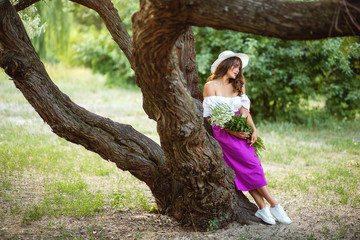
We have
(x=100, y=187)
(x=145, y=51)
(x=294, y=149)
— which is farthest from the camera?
(x=294, y=149)

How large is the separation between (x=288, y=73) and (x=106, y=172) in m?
6.75

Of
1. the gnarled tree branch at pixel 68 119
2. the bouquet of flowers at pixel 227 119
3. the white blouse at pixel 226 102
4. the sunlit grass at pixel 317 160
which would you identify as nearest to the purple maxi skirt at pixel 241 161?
the bouquet of flowers at pixel 227 119

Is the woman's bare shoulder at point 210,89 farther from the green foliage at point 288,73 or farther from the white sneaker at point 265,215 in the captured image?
the green foliage at point 288,73

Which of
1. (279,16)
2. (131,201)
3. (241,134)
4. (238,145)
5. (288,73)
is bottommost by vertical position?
(131,201)

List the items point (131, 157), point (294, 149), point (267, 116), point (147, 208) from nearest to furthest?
point (131, 157) → point (147, 208) → point (294, 149) → point (267, 116)

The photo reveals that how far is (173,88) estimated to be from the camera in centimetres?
326

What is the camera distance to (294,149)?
26.7ft

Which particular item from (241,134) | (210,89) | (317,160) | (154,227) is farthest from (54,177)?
(317,160)

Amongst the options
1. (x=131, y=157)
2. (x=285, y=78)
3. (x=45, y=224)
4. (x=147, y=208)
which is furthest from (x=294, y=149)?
(x=45, y=224)

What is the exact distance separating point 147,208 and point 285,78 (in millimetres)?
7168

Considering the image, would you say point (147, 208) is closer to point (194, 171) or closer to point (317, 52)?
point (194, 171)

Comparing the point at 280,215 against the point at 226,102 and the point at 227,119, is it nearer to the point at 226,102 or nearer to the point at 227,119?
the point at 227,119

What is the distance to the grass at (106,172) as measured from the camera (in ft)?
16.0

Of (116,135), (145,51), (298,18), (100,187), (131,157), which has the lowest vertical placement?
(100,187)
